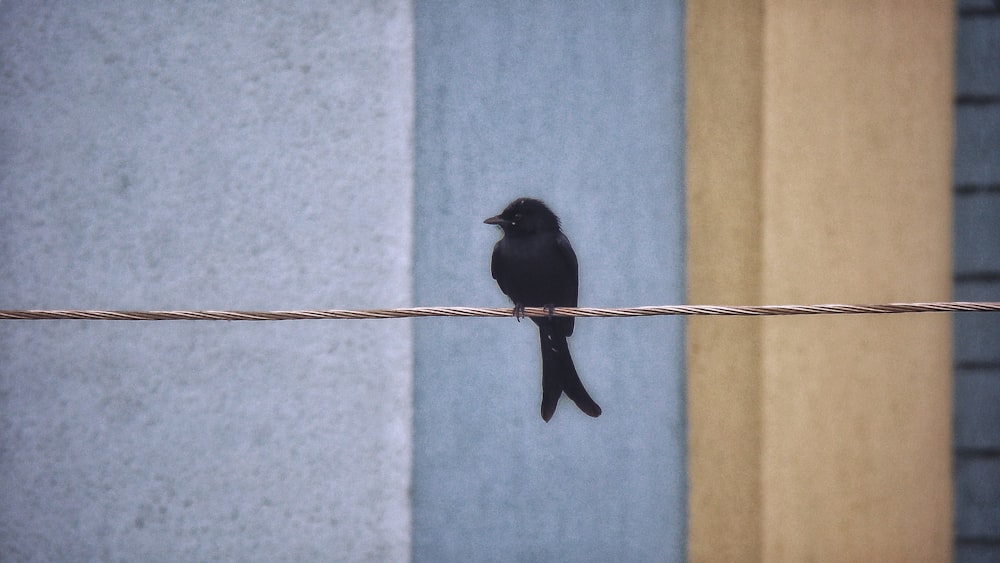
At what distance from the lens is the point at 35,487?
9.29ft

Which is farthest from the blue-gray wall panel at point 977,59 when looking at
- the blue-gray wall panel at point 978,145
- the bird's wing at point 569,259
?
the bird's wing at point 569,259

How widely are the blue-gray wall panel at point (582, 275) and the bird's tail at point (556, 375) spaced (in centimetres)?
55

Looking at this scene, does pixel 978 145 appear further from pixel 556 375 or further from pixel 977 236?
pixel 556 375

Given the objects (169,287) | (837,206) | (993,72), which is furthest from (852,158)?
(169,287)

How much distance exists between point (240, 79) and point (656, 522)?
2819 millimetres

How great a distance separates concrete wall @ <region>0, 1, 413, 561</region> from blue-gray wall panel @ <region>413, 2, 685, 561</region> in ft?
0.68

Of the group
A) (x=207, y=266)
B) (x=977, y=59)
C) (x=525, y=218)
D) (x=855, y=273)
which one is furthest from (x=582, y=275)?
(x=977, y=59)

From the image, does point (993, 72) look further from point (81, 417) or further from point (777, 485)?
point (81, 417)

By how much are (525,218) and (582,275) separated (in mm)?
714

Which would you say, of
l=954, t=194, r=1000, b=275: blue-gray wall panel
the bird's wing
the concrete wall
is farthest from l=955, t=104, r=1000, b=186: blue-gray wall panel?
the concrete wall

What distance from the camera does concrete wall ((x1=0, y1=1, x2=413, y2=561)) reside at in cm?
283

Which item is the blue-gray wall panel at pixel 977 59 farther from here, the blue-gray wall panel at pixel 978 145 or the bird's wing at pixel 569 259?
the bird's wing at pixel 569 259

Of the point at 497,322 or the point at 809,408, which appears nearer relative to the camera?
the point at 809,408

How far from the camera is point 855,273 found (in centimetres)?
278
